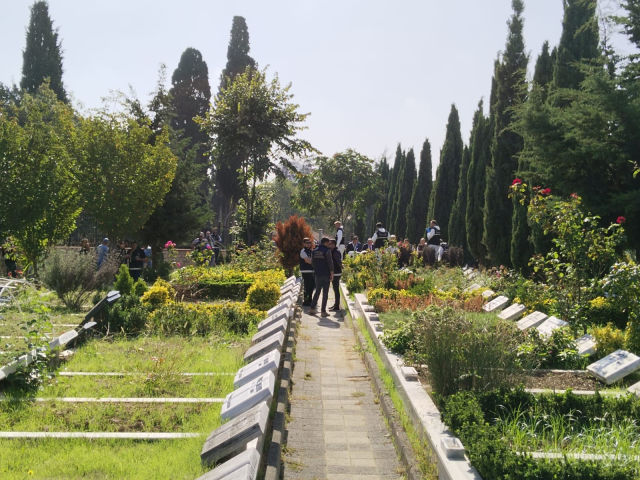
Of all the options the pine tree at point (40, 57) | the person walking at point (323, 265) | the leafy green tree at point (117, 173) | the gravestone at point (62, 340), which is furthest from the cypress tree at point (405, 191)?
the gravestone at point (62, 340)

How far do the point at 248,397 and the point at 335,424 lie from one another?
4.22ft

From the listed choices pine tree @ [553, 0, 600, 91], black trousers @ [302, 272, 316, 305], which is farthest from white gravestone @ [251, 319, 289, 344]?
pine tree @ [553, 0, 600, 91]

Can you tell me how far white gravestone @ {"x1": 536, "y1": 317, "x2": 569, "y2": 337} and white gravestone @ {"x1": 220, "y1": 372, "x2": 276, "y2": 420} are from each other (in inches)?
176

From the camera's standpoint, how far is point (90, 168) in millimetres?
18766

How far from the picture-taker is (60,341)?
7.81 meters

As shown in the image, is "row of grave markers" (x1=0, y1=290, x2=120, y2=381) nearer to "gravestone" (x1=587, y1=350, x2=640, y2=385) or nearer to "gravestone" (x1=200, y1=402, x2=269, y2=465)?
"gravestone" (x1=200, y1=402, x2=269, y2=465)

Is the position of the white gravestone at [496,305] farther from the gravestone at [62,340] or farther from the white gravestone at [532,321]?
the gravestone at [62,340]

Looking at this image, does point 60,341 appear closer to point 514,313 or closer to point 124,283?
point 124,283

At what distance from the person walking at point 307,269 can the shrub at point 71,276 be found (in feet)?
15.5

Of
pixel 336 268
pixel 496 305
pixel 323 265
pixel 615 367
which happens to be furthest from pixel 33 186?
pixel 615 367

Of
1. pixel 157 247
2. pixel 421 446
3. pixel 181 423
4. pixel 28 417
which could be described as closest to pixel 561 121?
pixel 421 446

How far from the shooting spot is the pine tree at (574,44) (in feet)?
50.4

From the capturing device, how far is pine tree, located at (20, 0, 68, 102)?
4394 cm

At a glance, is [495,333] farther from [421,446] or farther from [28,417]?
[28,417]
